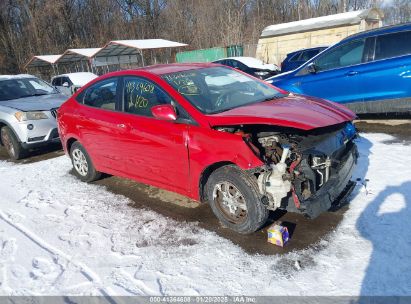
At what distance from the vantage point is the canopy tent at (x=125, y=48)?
22703mm

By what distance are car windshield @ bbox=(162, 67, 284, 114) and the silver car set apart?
4183 mm

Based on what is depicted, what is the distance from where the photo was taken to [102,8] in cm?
4088

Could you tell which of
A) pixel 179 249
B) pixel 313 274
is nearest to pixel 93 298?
pixel 179 249

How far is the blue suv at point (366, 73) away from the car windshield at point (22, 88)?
5.98 m

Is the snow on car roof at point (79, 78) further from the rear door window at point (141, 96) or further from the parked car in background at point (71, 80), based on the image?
the rear door window at point (141, 96)

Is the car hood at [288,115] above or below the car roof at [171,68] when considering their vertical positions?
below

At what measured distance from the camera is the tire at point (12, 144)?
7.36m

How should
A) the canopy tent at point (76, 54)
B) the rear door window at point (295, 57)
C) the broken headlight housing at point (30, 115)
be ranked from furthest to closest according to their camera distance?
the canopy tent at point (76, 54) → the rear door window at point (295, 57) → the broken headlight housing at point (30, 115)

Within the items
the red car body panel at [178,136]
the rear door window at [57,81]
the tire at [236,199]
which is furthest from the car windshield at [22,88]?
the rear door window at [57,81]

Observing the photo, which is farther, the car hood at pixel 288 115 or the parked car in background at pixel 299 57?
the parked car in background at pixel 299 57

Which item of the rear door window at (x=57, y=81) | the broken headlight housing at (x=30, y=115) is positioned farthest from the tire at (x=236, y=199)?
the rear door window at (x=57, y=81)

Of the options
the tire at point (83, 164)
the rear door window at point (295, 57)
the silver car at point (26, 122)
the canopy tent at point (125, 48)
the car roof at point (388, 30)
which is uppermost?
the canopy tent at point (125, 48)

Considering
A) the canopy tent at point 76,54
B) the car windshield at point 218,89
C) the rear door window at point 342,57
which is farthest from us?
the canopy tent at point 76,54

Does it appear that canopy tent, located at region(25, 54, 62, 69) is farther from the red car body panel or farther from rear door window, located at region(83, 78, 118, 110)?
the red car body panel
